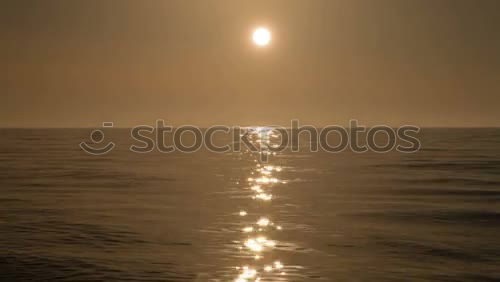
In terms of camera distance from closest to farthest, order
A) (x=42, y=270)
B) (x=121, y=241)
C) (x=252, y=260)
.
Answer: (x=42, y=270) < (x=252, y=260) < (x=121, y=241)

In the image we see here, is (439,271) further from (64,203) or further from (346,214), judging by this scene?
(64,203)

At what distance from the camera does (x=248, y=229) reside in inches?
838

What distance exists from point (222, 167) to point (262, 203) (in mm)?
23360

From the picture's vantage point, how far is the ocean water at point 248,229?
1552cm

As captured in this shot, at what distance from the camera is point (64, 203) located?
27156mm

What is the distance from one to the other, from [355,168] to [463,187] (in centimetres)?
1525

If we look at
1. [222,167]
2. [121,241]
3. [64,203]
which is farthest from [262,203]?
[222,167]

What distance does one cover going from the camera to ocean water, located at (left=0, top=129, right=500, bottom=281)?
15.5m

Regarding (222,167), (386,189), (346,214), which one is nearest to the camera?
(346,214)

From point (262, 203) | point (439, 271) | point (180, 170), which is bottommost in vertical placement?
point (439, 271)

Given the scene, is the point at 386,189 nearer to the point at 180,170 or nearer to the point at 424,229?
the point at 424,229

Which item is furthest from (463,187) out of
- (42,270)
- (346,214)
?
(42,270)

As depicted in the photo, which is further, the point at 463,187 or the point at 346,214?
the point at 463,187

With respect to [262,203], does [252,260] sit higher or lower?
lower
